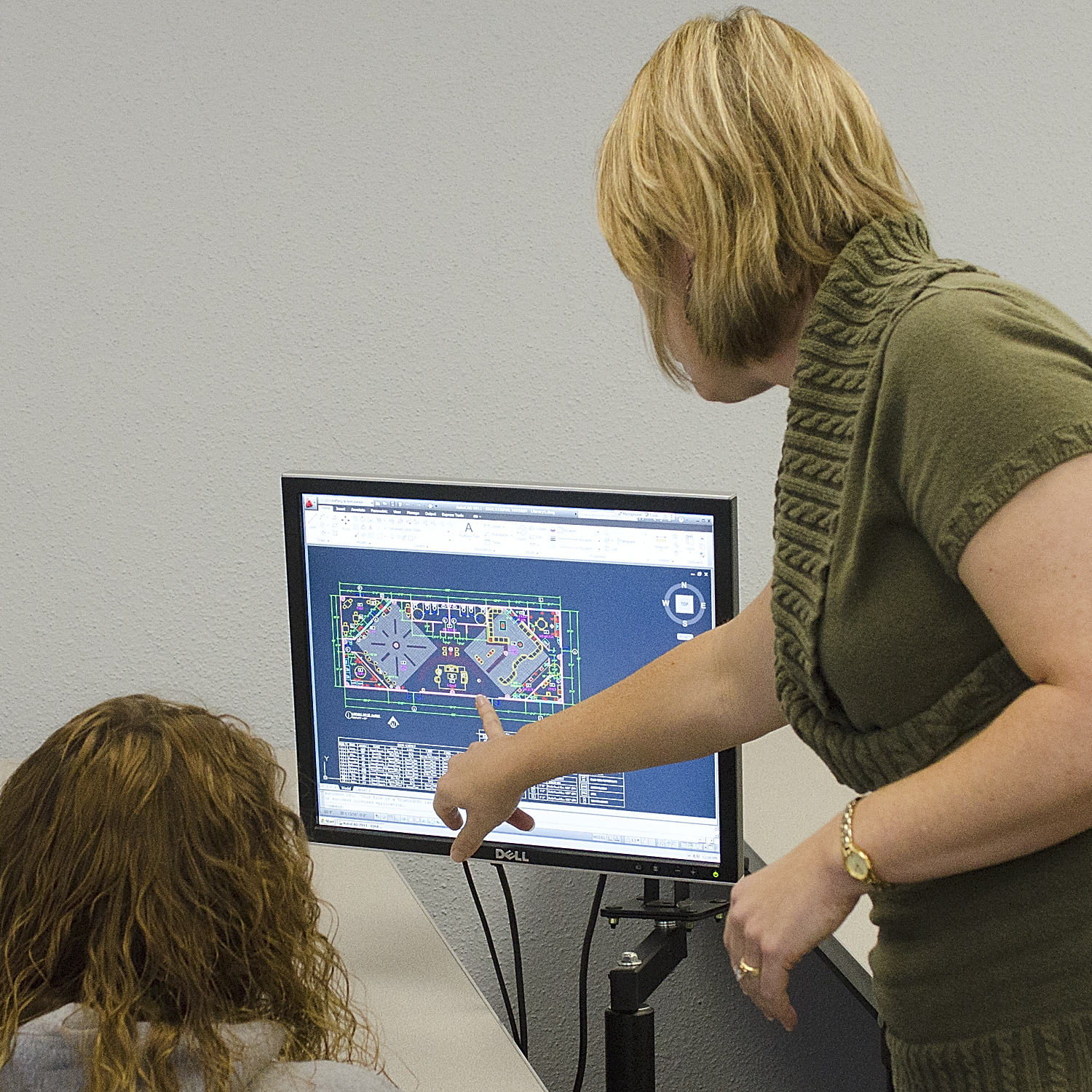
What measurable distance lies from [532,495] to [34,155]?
962 millimetres

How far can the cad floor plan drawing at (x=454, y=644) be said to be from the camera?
4.18 ft

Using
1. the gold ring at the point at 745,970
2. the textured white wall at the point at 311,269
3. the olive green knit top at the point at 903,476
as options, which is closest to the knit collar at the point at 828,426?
the olive green knit top at the point at 903,476

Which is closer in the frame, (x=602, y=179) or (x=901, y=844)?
(x=901, y=844)

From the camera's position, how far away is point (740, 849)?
4.05 ft

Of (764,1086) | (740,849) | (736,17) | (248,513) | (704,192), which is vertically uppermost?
(736,17)

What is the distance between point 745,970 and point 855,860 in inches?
4.6

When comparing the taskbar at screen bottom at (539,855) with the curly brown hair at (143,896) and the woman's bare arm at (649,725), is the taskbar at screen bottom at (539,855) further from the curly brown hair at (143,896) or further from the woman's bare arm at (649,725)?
the curly brown hair at (143,896)

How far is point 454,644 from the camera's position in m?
1.30

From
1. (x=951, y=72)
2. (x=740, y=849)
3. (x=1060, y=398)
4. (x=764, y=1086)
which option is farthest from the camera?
(x=764, y=1086)

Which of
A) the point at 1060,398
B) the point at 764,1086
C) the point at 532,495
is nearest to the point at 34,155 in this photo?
the point at 532,495

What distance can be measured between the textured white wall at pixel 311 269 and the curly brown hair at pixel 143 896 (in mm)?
973

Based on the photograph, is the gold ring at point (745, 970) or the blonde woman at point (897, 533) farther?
the gold ring at point (745, 970)

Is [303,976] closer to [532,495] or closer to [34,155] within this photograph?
[532,495]

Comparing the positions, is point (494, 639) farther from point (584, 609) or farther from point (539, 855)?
point (539, 855)
